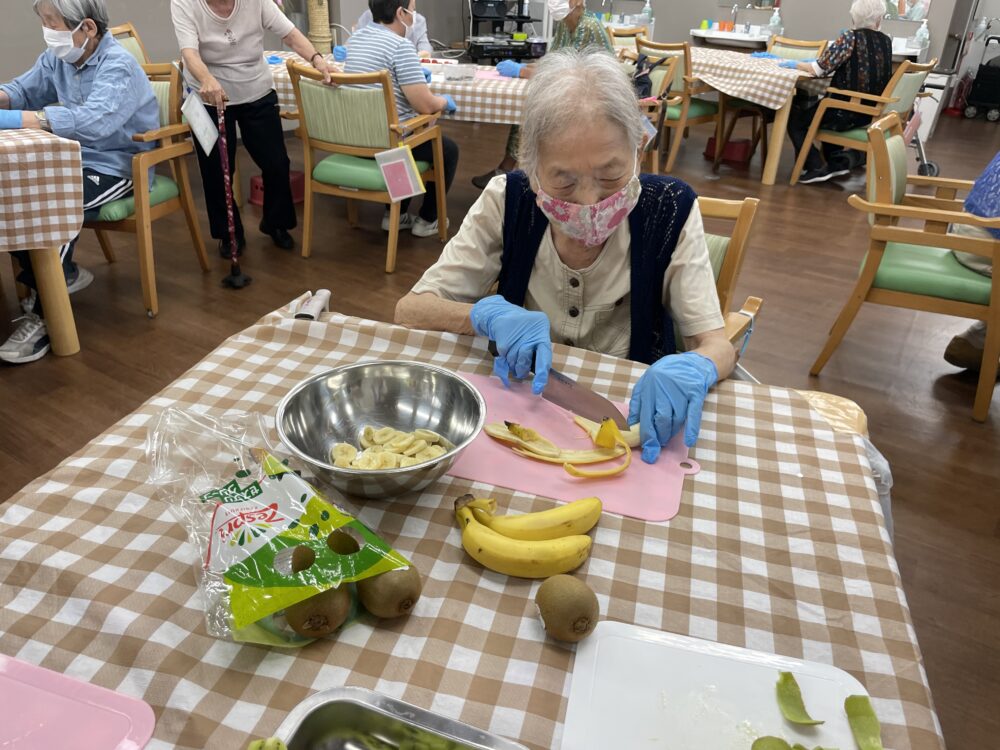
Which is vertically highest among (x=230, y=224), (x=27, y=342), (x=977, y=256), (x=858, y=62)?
(x=858, y=62)

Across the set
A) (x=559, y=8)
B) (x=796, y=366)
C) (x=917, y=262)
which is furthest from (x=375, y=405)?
(x=559, y=8)

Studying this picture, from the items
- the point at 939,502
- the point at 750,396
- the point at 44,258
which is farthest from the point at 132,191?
the point at 939,502

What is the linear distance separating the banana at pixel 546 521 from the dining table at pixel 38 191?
2189 mm

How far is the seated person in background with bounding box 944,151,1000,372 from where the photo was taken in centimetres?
242

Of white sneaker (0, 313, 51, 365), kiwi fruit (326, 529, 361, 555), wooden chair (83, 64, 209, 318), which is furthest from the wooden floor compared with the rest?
kiwi fruit (326, 529, 361, 555)

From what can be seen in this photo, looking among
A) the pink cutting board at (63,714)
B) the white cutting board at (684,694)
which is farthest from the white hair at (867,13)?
the pink cutting board at (63,714)

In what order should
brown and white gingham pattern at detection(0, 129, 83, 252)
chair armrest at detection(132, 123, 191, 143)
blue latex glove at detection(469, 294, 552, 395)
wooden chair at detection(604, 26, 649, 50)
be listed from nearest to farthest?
blue latex glove at detection(469, 294, 552, 395)
brown and white gingham pattern at detection(0, 129, 83, 252)
chair armrest at detection(132, 123, 191, 143)
wooden chair at detection(604, 26, 649, 50)

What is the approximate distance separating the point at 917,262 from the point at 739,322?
1544 millimetres

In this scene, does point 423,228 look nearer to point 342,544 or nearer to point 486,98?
point 486,98

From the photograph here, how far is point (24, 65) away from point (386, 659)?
5.20 m

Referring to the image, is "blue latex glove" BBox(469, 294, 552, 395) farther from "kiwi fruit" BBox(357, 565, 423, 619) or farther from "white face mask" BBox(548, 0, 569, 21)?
"white face mask" BBox(548, 0, 569, 21)

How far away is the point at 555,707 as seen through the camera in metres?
0.71

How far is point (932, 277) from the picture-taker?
254 cm

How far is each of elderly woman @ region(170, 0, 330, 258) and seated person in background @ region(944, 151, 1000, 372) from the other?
2.68 m
